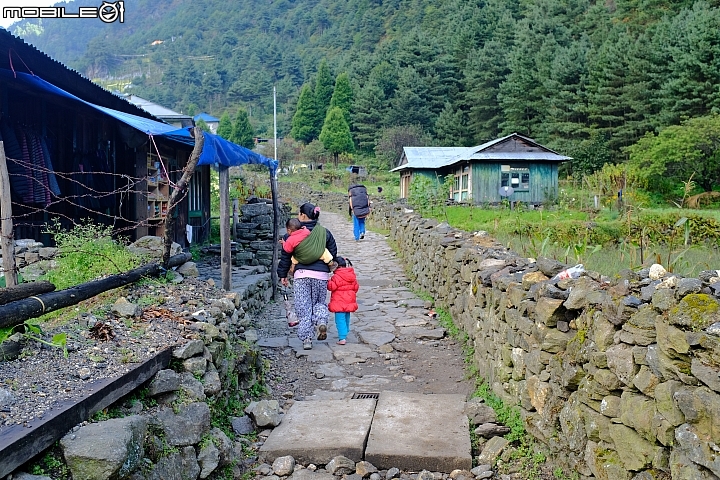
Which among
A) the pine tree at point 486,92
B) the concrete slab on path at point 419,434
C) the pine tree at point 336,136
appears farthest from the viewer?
the pine tree at point 336,136

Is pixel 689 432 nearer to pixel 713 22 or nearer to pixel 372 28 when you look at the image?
pixel 713 22

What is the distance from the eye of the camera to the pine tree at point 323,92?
63319mm

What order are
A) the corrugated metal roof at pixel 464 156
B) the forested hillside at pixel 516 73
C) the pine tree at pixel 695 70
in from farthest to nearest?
the forested hillside at pixel 516 73 < the pine tree at pixel 695 70 < the corrugated metal roof at pixel 464 156

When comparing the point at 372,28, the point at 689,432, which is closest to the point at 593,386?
the point at 689,432

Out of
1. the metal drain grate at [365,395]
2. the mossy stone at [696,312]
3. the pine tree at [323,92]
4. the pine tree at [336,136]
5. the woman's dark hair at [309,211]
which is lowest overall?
the metal drain grate at [365,395]

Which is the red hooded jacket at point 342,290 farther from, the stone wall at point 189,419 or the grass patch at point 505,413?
the grass patch at point 505,413

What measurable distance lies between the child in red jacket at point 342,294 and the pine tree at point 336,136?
44.8 m

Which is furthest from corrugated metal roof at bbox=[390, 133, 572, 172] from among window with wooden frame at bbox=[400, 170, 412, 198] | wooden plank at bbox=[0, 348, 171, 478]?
wooden plank at bbox=[0, 348, 171, 478]

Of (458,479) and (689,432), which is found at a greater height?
(689,432)

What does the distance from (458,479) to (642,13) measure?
156 ft

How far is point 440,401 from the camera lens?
5.41 m

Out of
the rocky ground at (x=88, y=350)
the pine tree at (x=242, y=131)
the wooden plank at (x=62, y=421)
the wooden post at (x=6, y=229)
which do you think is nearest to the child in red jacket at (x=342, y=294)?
the rocky ground at (x=88, y=350)

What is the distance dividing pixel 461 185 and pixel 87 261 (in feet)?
79.1

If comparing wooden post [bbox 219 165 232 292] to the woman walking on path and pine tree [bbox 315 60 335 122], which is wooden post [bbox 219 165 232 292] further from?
pine tree [bbox 315 60 335 122]
